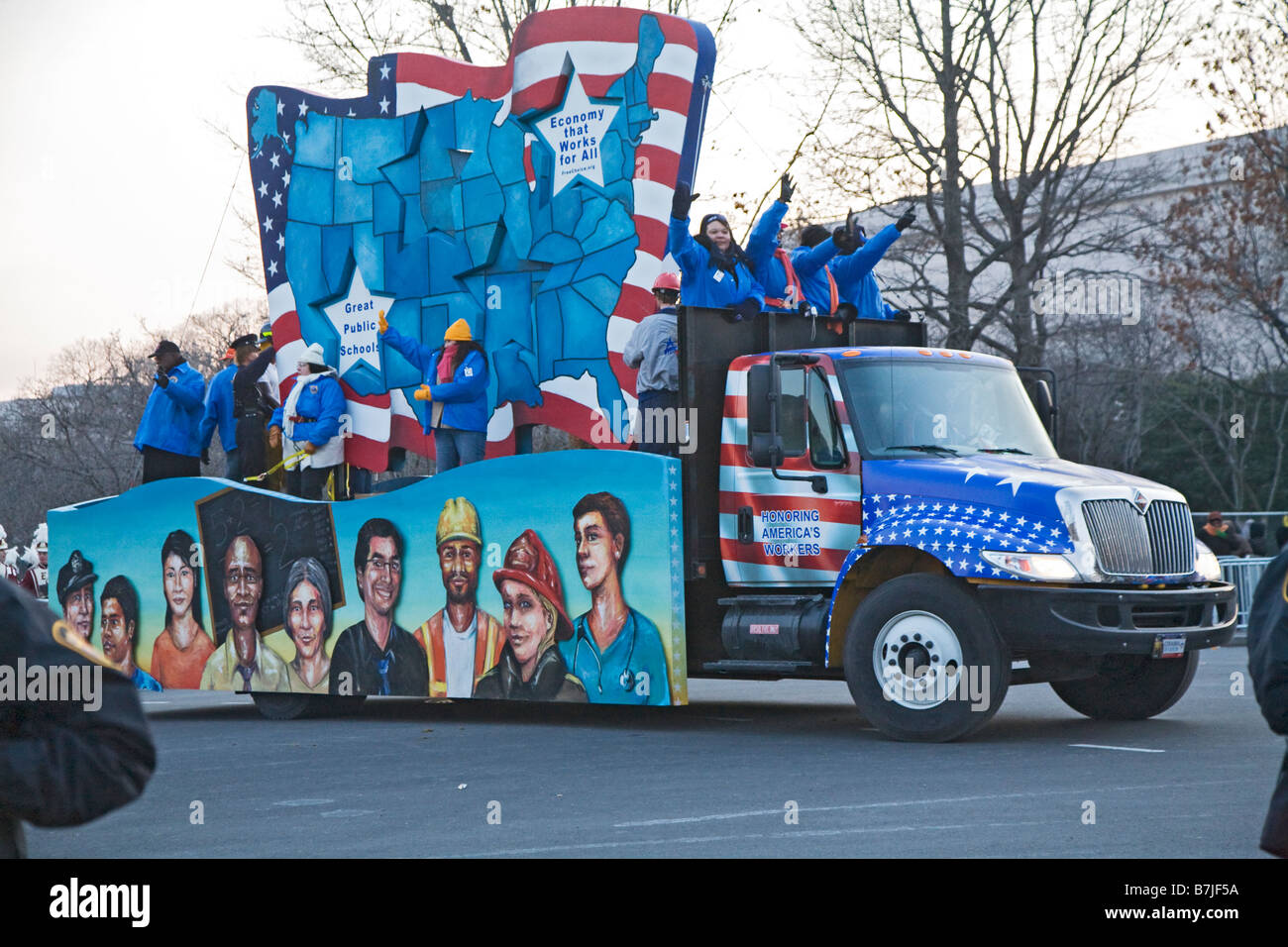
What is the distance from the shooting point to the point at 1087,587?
10.6m

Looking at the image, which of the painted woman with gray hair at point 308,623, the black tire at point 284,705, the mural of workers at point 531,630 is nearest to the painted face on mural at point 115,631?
the black tire at point 284,705

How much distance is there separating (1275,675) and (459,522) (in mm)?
10458

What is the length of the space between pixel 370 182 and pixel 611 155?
320 cm

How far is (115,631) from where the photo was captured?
15398mm

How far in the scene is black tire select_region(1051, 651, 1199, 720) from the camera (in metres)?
11.9

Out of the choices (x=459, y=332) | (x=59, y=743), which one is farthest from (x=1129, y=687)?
(x=59, y=743)

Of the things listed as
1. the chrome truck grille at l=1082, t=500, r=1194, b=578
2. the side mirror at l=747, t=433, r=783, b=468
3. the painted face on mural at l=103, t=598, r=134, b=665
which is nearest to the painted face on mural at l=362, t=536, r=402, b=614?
the painted face on mural at l=103, t=598, r=134, b=665

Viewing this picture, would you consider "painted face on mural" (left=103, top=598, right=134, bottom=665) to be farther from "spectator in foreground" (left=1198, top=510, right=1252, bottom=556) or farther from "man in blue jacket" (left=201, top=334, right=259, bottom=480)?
"spectator in foreground" (left=1198, top=510, right=1252, bottom=556)

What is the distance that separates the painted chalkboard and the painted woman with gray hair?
0.07 metres

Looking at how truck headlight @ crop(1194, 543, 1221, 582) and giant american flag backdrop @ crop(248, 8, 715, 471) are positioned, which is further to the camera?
giant american flag backdrop @ crop(248, 8, 715, 471)

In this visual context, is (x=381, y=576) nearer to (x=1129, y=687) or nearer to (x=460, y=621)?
(x=460, y=621)

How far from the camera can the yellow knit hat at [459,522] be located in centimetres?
1312
